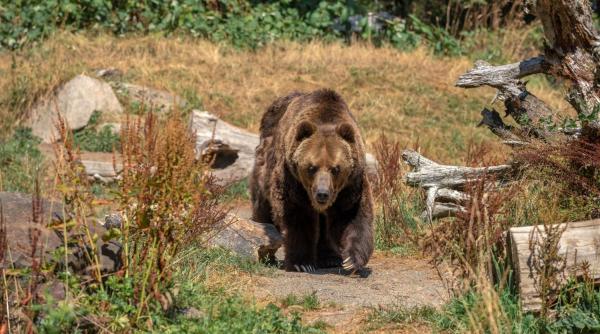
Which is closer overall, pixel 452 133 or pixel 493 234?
pixel 493 234

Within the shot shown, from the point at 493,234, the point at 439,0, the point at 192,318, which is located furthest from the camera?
the point at 439,0

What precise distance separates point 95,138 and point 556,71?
294 inches

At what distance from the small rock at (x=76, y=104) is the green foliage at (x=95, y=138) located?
0.10 metres

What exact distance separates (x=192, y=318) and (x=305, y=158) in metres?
2.25

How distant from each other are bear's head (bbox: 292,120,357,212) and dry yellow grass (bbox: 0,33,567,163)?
232 inches

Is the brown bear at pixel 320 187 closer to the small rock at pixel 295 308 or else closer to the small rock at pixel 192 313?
the small rock at pixel 295 308

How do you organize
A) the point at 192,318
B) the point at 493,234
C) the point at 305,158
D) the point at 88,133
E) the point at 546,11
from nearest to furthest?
the point at 192,318 → the point at 493,234 → the point at 305,158 → the point at 546,11 → the point at 88,133

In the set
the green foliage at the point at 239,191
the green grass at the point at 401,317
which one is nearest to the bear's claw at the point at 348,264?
the green grass at the point at 401,317

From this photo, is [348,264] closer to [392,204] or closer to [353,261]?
[353,261]

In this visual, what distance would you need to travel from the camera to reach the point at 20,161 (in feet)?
40.8

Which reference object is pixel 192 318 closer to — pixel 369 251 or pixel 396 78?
pixel 369 251

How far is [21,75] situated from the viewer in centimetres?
1437

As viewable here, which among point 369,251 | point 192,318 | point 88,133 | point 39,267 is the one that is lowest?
point 88,133

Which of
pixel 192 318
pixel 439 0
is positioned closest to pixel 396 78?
pixel 439 0
